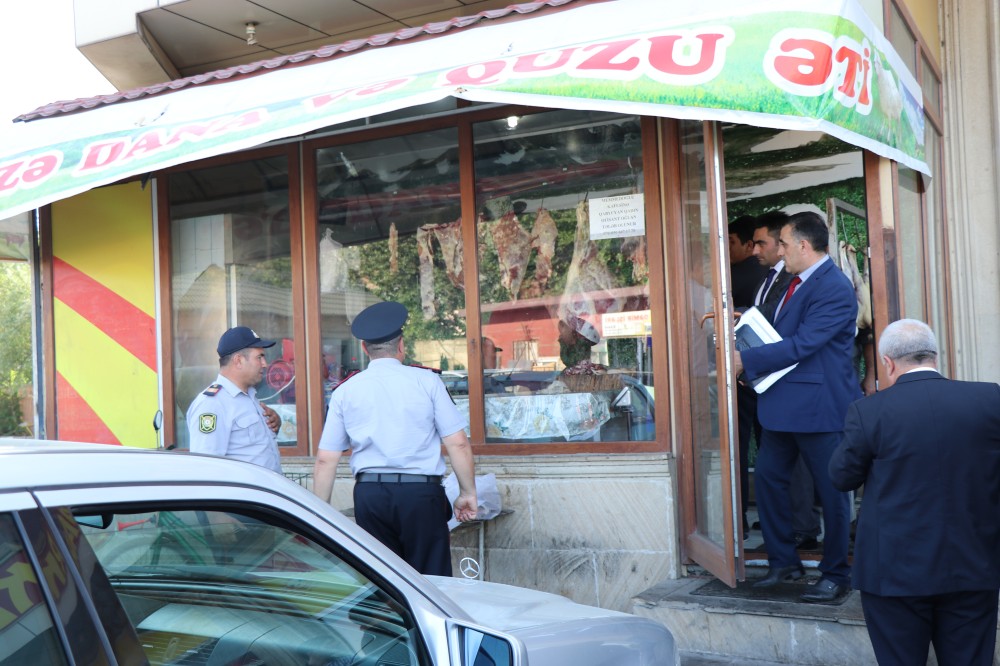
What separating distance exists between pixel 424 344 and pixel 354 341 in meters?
0.62

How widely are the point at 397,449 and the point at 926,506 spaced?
2.38 metres

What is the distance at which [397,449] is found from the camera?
477 cm

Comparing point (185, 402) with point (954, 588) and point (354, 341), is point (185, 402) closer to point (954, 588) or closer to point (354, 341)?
point (354, 341)

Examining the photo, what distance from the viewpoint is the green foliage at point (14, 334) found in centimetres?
832

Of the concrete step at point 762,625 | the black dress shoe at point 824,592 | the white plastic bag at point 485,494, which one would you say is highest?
the white plastic bag at point 485,494

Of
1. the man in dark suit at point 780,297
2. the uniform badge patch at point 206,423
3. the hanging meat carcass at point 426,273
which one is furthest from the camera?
the hanging meat carcass at point 426,273

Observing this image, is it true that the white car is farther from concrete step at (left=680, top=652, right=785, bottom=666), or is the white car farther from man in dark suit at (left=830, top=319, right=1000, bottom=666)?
concrete step at (left=680, top=652, right=785, bottom=666)

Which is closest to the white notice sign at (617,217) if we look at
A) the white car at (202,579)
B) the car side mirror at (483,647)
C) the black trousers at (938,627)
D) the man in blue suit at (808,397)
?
the man in blue suit at (808,397)

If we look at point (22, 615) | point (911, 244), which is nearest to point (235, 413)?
point (22, 615)

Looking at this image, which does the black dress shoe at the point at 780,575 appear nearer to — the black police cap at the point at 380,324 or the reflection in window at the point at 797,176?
the black police cap at the point at 380,324

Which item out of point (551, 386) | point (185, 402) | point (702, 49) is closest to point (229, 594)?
point (702, 49)

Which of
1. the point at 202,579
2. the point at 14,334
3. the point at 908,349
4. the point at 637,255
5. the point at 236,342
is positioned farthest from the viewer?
the point at 14,334

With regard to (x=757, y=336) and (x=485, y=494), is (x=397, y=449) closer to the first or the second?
(x=485, y=494)

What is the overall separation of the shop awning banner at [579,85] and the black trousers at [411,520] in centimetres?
194
